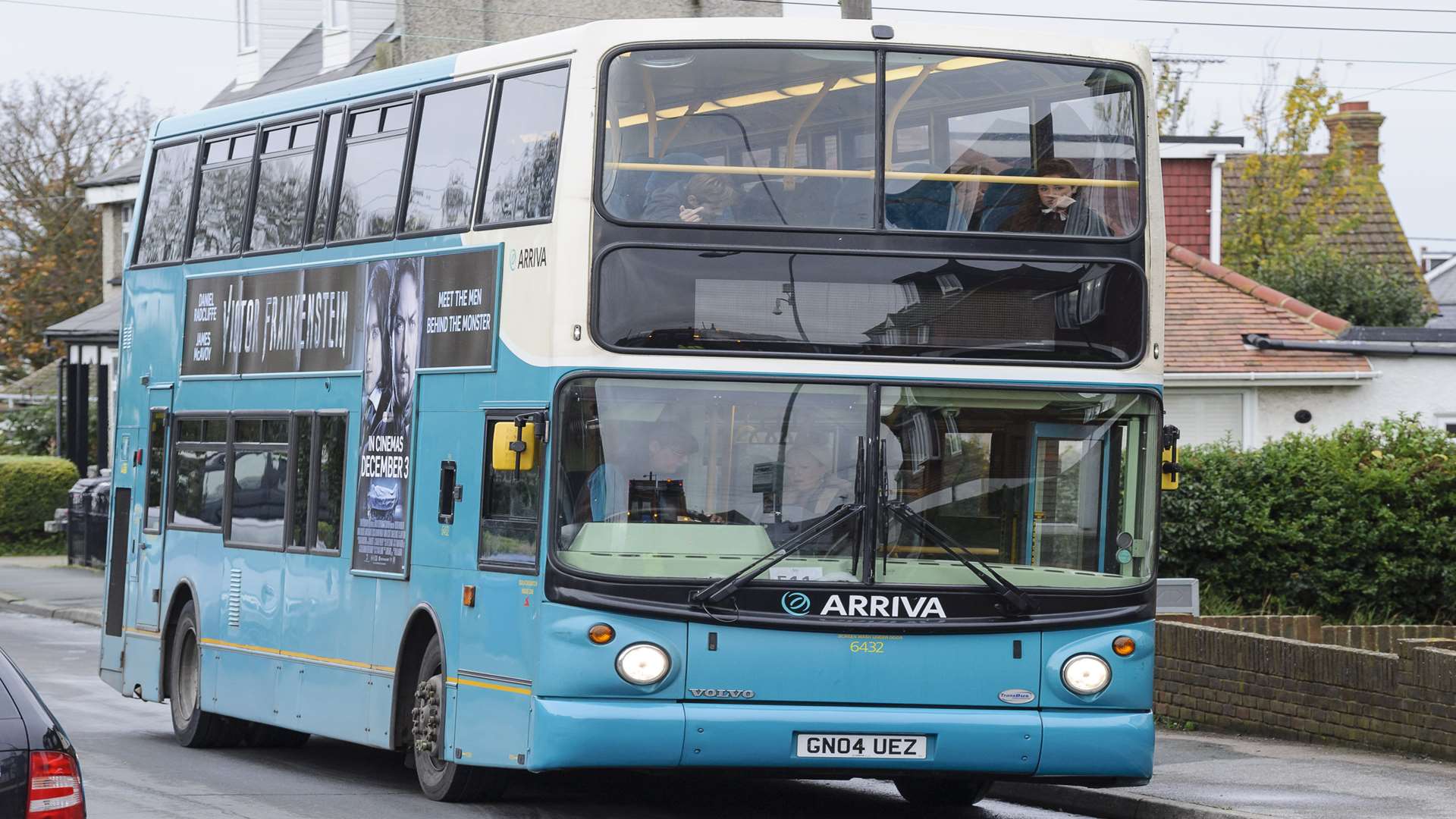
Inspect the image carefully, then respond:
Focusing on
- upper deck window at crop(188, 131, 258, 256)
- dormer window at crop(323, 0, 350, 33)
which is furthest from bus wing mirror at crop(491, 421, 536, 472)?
dormer window at crop(323, 0, 350, 33)

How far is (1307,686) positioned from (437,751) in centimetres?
620

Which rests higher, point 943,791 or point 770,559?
point 770,559

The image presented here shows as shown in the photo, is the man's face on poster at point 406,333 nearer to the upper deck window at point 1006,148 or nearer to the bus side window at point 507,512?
the bus side window at point 507,512

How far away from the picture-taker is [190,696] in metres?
15.6

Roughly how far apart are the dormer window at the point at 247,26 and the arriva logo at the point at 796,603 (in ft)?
99.2

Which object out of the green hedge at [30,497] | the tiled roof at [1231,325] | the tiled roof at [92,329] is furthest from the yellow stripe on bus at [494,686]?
the green hedge at [30,497]

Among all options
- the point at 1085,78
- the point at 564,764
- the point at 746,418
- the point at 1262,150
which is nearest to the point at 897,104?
the point at 1085,78

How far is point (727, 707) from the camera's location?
10297 mm

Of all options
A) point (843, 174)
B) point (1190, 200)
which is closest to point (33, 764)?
point (843, 174)

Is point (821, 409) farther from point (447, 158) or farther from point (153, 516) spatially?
point (153, 516)

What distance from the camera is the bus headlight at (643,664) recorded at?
1023 centimetres

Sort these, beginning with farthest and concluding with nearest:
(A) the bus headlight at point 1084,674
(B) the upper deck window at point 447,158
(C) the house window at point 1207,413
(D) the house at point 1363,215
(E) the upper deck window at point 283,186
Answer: (D) the house at point 1363,215, (C) the house window at point 1207,413, (E) the upper deck window at point 283,186, (B) the upper deck window at point 447,158, (A) the bus headlight at point 1084,674

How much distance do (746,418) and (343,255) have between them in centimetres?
391

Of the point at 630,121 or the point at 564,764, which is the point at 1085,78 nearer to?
the point at 630,121
